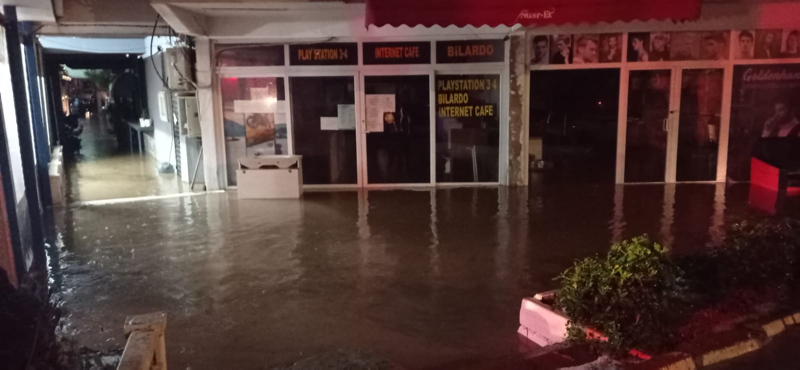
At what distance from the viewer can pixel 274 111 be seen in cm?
1091

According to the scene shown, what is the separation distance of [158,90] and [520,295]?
11.6m

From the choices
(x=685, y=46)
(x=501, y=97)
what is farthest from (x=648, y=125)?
(x=501, y=97)

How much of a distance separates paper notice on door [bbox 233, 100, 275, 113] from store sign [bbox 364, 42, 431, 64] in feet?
6.29

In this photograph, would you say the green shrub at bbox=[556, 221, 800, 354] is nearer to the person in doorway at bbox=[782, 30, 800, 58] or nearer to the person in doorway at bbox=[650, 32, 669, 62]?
the person in doorway at bbox=[650, 32, 669, 62]

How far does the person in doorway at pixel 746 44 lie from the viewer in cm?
1059

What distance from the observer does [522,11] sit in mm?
7828

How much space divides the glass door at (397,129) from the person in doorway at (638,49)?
352cm

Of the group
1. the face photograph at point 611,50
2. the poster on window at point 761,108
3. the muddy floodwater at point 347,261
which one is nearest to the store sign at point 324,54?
the muddy floodwater at point 347,261

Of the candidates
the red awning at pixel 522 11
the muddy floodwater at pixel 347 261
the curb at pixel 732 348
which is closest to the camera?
the curb at pixel 732 348

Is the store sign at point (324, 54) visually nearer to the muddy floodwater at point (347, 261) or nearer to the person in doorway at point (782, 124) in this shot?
the muddy floodwater at point (347, 261)

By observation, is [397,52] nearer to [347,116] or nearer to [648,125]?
[347,116]

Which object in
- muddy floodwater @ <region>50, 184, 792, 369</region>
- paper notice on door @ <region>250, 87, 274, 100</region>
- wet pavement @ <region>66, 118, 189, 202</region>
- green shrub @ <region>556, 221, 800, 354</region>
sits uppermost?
paper notice on door @ <region>250, 87, 274, 100</region>

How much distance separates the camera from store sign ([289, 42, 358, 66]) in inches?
420

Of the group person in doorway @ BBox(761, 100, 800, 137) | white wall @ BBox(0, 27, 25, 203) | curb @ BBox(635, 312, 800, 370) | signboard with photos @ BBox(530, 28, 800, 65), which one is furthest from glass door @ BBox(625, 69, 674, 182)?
white wall @ BBox(0, 27, 25, 203)
